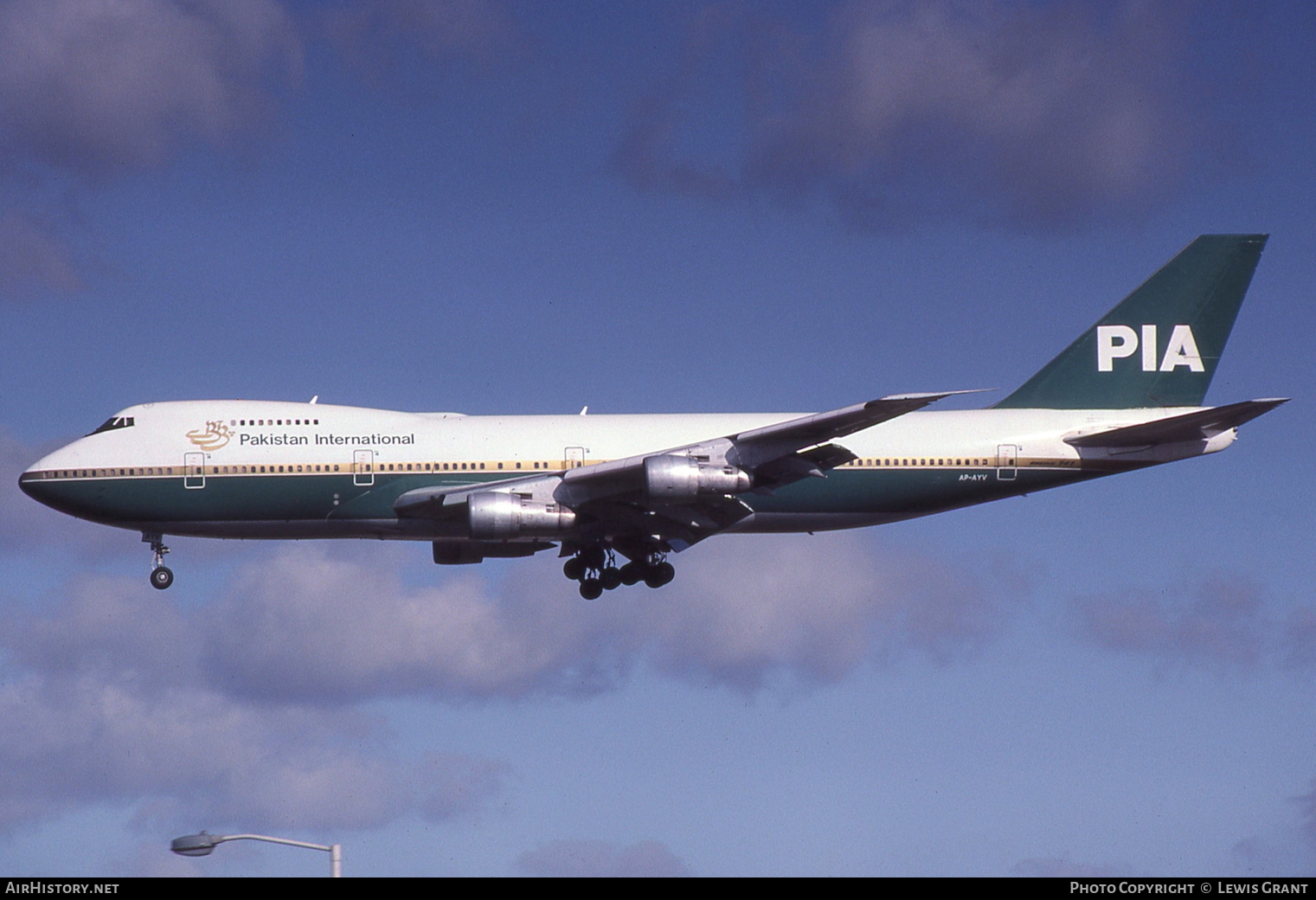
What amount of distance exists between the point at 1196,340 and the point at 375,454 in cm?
2605

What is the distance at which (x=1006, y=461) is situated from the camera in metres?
45.5

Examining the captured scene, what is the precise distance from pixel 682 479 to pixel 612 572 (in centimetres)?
720

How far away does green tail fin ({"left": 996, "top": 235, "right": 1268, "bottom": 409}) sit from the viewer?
48.4 m

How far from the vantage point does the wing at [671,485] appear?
40188 millimetres

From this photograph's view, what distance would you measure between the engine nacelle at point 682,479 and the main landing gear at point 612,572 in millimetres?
6061

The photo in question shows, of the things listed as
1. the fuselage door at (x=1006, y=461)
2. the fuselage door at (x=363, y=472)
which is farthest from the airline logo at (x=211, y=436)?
the fuselage door at (x=1006, y=461)

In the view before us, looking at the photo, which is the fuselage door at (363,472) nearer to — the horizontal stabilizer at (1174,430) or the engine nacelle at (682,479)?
the engine nacelle at (682,479)

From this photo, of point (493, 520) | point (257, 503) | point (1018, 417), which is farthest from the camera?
point (1018, 417)

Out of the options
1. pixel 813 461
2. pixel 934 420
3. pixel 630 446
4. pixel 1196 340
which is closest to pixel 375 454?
pixel 630 446

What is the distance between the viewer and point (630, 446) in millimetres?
44938

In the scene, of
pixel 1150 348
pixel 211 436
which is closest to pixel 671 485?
pixel 211 436

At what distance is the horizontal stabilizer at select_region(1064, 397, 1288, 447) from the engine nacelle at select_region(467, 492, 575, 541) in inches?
625

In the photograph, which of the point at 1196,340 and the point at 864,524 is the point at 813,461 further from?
the point at 1196,340

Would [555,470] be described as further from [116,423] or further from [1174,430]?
[1174,430]
